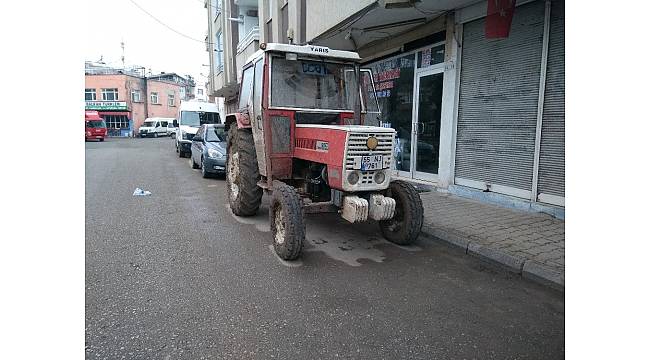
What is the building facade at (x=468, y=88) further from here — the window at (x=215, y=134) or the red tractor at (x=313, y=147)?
the window at (x=215, y=134)

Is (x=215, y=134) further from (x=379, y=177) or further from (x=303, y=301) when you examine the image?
(x=303, y=301)

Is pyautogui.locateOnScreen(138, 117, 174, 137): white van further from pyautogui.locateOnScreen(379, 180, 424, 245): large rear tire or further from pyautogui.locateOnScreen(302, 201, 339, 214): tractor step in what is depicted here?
pyautogui.locateOnScreen(379, 180, 424, 245): large rear tire

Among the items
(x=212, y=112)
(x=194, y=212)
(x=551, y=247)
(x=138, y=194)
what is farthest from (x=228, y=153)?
(x=212, y=112)

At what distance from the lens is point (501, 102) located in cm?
661

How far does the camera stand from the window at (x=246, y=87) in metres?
5.73

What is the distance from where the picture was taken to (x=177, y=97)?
52156 millimetres

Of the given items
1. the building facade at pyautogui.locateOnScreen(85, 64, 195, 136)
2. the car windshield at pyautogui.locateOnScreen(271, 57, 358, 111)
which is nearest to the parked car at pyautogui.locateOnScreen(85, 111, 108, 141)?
the building facade at pyautogui.locateOnScreen(85, 64, 195, 136)

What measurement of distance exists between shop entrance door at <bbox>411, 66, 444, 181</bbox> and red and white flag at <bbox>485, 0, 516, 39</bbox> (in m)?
1.74

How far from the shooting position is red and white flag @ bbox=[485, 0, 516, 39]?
5957 mm

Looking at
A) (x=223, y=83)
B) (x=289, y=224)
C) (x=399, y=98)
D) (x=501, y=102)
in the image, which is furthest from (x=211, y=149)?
(x=223, y=83)

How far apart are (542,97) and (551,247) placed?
2.61 meters

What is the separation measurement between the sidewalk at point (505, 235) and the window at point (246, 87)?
134 inches

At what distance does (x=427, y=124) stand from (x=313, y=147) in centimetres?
454

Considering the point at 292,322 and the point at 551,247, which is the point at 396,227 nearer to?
the point at 551,247
